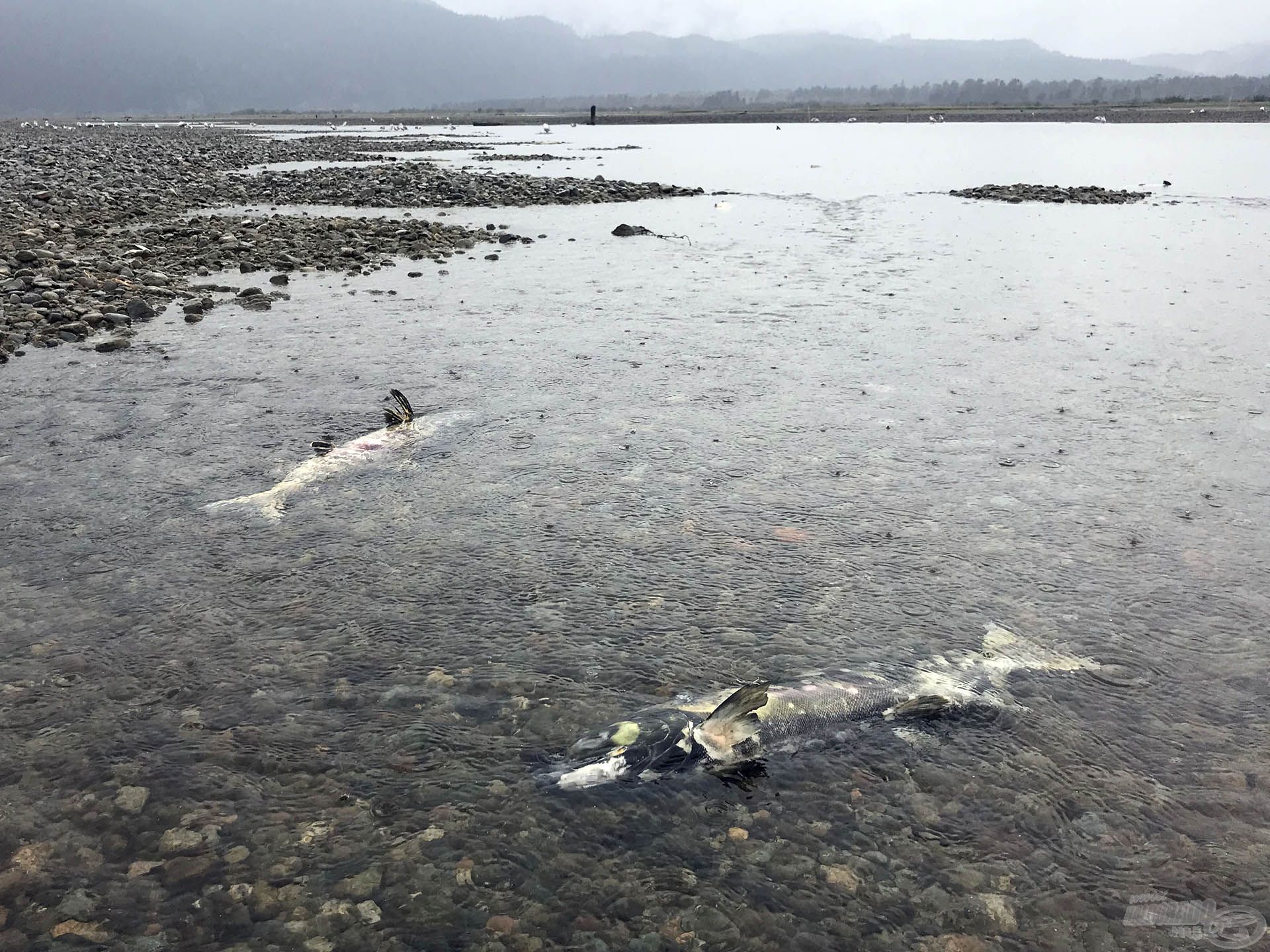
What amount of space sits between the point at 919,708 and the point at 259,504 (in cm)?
546

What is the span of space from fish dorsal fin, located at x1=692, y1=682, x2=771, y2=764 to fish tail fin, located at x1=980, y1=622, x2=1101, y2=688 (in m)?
1.59

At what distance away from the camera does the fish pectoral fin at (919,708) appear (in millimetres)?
4789

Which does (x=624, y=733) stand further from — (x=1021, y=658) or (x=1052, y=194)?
(x=1052, y=194)

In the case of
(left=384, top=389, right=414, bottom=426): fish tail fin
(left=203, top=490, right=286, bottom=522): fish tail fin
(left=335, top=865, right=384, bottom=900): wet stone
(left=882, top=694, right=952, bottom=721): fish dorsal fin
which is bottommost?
(left=335, top=865, right=384, bottom=900): wet stone

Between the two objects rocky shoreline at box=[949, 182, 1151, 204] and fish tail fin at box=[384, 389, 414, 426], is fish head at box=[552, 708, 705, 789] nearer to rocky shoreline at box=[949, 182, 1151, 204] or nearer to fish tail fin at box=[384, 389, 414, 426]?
fish tail fin at box=[384, 389, 414, 426]

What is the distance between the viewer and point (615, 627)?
561 cm

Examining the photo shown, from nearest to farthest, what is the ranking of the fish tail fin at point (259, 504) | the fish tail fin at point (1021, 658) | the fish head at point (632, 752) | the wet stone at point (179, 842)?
1. the wet stone at point (179, 842)
2. the fish head at point (632, 752)
3. the fish tail fin at point (1021, 658)
4. the fish tail fin at point (259, 504)

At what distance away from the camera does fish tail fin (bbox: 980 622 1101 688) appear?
5188mm

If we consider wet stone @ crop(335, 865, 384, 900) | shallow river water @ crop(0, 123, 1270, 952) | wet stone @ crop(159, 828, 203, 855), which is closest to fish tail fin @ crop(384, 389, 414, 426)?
shallow river water @ crop(0, 123, 1270, 952)

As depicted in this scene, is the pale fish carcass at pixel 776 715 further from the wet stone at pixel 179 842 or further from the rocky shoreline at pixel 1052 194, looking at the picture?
the rocky shoreline at pixel 1052 194

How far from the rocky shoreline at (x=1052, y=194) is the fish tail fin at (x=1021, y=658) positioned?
105 feet

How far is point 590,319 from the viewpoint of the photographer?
1420 cm

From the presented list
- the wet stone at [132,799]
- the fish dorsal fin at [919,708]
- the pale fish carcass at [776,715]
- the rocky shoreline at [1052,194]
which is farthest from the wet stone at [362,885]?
the rocky shoreline at [1052,194]

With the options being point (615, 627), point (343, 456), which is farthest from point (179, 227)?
point (615, 627)
